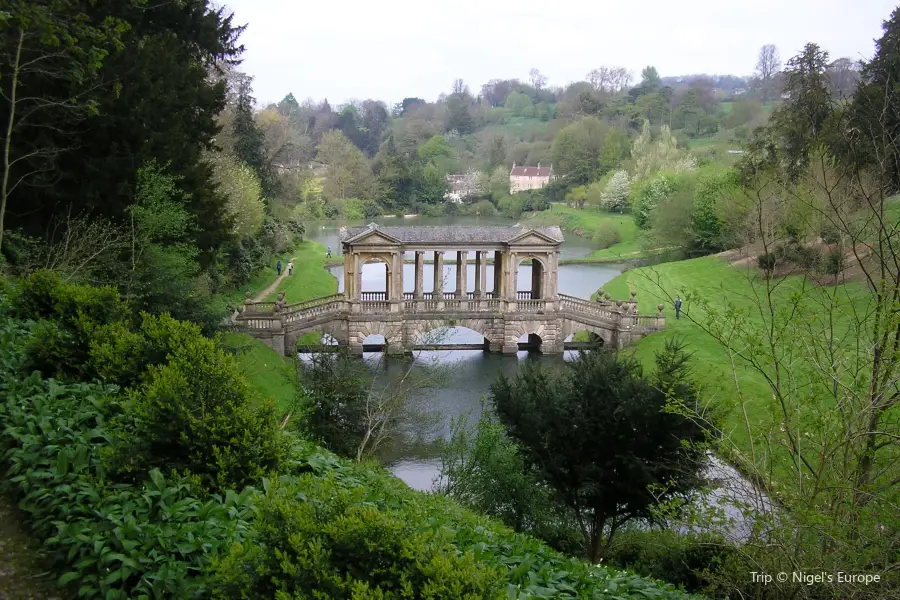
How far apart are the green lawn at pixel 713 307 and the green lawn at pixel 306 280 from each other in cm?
1795

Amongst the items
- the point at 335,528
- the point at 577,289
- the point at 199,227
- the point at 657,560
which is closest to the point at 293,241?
the point at 577,289

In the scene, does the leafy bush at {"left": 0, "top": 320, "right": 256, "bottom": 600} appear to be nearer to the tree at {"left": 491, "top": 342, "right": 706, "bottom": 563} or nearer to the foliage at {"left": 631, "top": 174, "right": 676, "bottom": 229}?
the tree at {"left": 491, "top": 342, "right": 706, "bottom": 563}

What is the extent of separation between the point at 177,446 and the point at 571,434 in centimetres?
1071

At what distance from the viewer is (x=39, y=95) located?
70.8 ft

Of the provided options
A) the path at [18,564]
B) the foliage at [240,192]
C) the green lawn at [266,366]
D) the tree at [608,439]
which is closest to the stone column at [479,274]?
the green lawn at [266,366]

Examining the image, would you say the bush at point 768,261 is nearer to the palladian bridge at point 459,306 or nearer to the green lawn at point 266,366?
the palladian bridge at point 459,306

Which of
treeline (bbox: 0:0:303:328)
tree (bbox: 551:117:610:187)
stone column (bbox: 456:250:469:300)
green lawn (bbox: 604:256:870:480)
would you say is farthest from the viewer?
tree (bbox: 551:117:610:187)

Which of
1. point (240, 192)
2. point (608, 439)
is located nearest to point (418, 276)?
point (240, 192)

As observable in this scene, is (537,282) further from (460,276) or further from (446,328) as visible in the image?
(446,328)

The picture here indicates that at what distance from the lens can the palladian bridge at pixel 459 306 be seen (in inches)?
1408

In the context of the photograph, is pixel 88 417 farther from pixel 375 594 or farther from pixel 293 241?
pixel 293 241

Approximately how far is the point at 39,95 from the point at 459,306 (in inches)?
800

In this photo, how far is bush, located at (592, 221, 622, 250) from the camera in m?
73.8

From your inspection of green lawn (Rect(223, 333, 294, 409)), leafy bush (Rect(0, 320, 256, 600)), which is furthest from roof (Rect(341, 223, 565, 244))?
leafy bush (Rect(0, 320, 256, 600))
